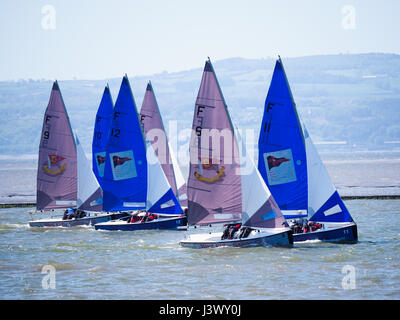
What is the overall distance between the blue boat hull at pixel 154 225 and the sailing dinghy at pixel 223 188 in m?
9.07

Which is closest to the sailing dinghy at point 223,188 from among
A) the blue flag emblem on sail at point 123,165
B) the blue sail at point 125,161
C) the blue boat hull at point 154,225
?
the blue boat hull at point 154,225

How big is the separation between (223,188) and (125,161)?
15.4m

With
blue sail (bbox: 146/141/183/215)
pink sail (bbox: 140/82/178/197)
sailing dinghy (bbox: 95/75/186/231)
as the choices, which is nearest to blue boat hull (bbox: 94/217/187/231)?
sailing dinghy (bbox: 95/75/186/231)

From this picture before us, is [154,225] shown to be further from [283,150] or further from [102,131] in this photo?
[283,150]

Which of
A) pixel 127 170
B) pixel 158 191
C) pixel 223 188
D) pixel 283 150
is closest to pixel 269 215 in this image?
pixel 223 188

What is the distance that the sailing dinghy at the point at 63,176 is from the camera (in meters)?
63.1

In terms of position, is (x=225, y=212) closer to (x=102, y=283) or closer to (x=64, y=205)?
(x=102, y=283)

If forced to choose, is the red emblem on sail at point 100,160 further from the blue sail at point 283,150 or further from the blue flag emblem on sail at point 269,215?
the blue flag emblem on sail at point 269,215

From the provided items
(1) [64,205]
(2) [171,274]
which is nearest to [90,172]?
(1) [64,205]

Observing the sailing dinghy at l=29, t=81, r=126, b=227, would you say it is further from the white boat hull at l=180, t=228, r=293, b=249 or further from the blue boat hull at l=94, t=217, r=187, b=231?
the white boat hull at l=180, t=228, r=293, b=249

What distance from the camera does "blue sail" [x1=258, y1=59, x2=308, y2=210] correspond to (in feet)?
158

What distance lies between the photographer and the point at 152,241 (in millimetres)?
52531

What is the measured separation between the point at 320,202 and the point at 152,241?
11923 millimetres

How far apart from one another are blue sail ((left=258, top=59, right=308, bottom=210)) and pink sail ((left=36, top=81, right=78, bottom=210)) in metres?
21.1
